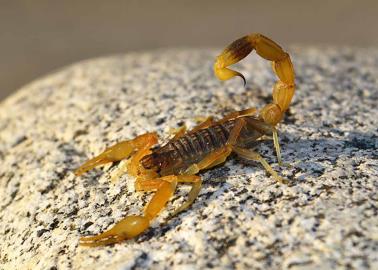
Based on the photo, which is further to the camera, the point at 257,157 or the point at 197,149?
the point at 197,149

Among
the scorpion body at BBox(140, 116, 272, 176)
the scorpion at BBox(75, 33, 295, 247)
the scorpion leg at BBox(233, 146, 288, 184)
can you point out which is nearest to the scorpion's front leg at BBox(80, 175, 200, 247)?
the scorpion at BBox(75, 33, 295, 247)

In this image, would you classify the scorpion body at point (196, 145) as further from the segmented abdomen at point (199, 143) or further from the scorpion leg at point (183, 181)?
the scorpion leg at point (183, 181)

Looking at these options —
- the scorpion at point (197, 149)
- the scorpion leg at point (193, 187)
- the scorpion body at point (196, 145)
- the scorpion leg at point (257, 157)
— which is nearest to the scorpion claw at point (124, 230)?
the scorpion at point (197, 149)

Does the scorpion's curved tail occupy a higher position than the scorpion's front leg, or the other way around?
the scorpion's curved tail

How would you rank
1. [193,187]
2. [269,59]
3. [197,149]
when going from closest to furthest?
[193,187] → [269,59] → [197,149]

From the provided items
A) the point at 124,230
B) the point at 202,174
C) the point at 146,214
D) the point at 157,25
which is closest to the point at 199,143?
the point at 202,174

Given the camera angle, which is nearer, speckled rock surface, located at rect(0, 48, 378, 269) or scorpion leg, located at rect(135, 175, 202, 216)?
speckled rock surface, located at rect(0, 48, 378, 269)

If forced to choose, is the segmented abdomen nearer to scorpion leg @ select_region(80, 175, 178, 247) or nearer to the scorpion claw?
scorpion leg @ select_region(80, 175, 178, 247)

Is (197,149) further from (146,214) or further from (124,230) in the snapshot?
(124,230)

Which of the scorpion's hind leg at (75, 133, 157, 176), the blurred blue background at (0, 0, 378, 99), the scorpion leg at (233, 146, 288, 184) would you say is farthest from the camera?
the blurred blue background at (0, 0, 378, 99)
